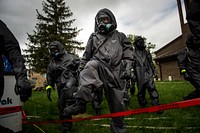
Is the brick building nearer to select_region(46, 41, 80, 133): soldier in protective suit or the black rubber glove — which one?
select_region(46, 41, 80, 133): soldier in protective suit

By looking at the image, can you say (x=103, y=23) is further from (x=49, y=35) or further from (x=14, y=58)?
(x=49, y=35)

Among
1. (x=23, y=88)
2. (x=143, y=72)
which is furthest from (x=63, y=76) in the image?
(x=23, y=88)

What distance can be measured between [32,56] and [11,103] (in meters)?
26.0

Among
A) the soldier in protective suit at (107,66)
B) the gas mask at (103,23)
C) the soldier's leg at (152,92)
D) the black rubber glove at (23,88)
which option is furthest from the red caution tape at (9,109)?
the soldier's leg at (152,92)

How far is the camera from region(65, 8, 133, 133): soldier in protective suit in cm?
330

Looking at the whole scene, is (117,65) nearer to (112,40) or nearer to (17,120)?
(112,40)

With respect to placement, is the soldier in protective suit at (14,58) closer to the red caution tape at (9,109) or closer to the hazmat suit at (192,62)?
the red caution tape at (9,109)

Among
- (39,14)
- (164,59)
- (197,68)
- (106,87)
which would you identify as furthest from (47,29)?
(106,87)

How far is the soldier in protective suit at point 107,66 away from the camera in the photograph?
330cm

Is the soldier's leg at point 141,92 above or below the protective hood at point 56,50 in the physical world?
below

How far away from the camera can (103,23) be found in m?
4.22

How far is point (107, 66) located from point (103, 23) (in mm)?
979

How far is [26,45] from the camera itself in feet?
97.9

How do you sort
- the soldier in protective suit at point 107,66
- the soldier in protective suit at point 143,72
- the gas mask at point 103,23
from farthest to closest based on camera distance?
the soldier in protective suit at point 143,72, the gas mask at point 103,23, the soldier in protective suit at point 107,66
